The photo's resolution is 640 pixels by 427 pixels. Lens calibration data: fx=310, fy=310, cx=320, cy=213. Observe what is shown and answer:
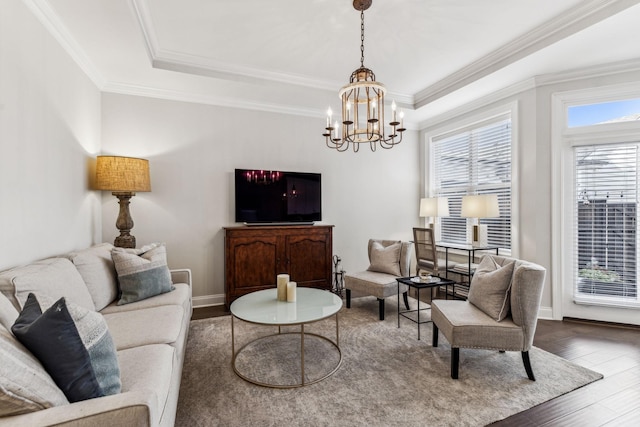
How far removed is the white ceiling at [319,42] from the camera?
8.00ft

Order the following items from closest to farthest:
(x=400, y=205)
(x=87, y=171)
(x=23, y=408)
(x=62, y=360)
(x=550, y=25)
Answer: (x=23, y=408) → (x=62, y=360) → (x=550, y=25) → (x=87, y=171) → (x=400, y=205)

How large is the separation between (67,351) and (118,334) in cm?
88

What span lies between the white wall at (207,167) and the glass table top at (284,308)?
1.55m

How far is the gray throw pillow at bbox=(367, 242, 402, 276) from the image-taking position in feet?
12.1

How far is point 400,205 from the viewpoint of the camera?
5156mm

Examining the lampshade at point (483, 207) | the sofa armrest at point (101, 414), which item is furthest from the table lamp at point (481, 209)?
the sofa armrest at point (101, 414)

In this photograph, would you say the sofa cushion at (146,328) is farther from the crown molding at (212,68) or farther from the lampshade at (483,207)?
the lampshade at (483,207)

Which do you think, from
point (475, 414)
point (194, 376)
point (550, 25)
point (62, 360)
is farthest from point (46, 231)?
point (550, 25)

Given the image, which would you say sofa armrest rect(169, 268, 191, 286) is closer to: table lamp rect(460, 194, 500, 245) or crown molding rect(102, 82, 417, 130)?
crown molding rect(102, 82, 417, 130)

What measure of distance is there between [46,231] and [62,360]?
1710 millimetres

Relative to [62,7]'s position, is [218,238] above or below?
below

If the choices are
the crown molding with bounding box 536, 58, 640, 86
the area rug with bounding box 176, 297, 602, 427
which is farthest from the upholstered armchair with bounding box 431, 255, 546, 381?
the crown molding with bounding box 536, 58, 640, 86

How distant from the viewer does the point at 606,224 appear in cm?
324

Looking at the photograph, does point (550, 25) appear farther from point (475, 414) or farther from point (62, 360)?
point (62, 360)
